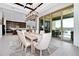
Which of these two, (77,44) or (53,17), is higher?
(53,17)

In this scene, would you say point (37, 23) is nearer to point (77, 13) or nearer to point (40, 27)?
point (40, 27)

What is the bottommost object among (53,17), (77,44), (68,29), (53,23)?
(77,44)

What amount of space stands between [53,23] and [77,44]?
4.24m

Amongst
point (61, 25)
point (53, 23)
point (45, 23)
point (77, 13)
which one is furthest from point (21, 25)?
point (77, 13)

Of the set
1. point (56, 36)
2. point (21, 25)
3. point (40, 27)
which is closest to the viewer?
point (56, 36)

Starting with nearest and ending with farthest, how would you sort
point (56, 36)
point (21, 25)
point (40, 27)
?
point (56, 36)
point (40, 27)
point (21, 25)

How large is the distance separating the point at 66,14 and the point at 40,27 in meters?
5.33

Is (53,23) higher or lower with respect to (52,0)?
lower

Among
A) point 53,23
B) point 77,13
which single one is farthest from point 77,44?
point 53,23

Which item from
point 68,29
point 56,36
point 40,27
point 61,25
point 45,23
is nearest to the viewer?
point 68,29

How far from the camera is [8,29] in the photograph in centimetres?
1452

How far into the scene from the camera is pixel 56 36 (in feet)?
28.8

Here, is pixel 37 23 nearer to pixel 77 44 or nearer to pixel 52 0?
pixel 77 44

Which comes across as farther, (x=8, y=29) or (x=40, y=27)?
(x=8, y=29)
